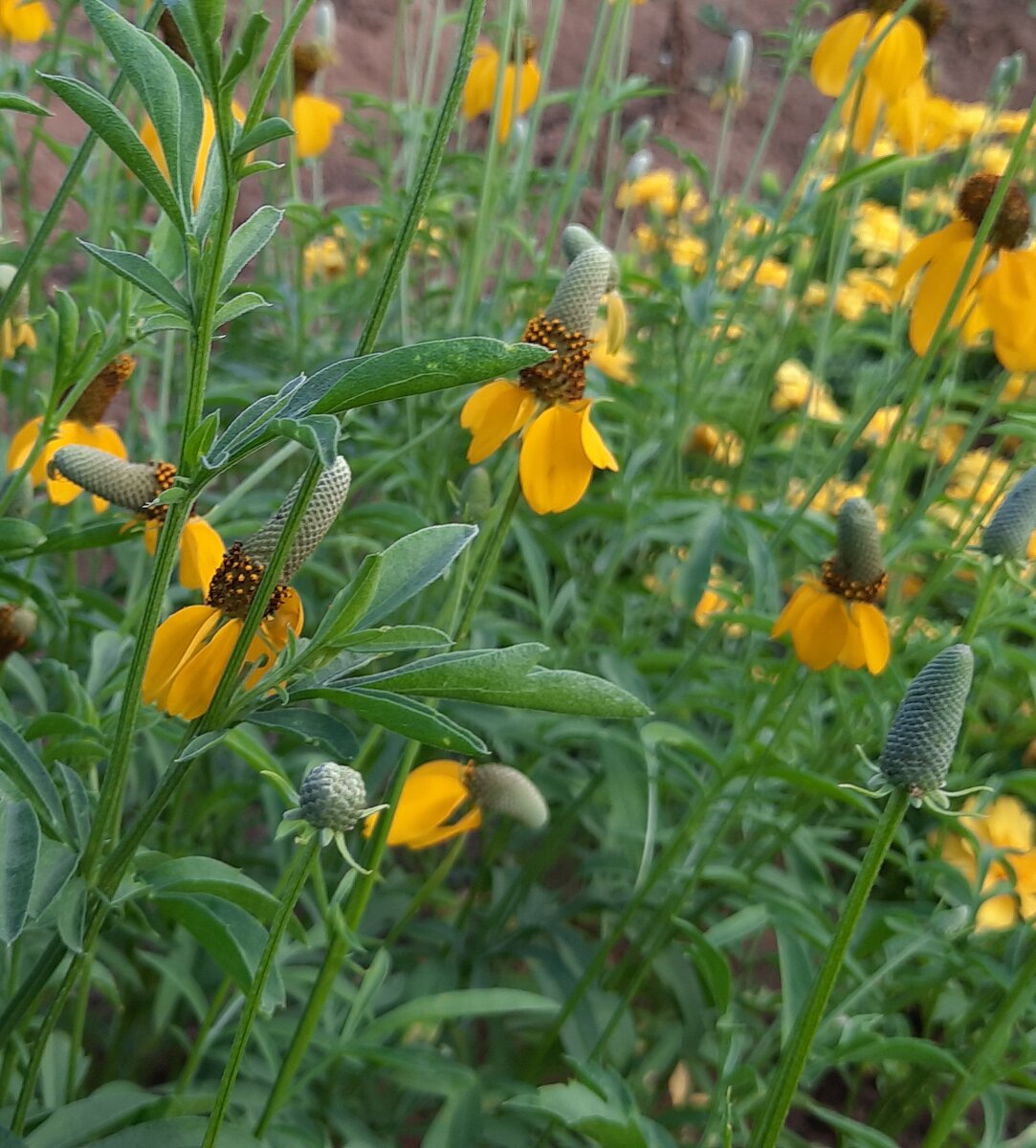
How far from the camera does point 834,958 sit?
2.20ft

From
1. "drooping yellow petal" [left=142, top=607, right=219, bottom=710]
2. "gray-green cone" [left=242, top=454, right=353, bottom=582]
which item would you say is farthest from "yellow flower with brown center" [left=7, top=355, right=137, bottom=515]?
"gray-green cone" [left=242, top=454, right=353, bottom=582]

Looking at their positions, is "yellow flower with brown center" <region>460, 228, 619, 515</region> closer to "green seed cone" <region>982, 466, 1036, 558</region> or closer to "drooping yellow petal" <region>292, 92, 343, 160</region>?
"green seed cone" <region>982, 466, 1036, 558</region>

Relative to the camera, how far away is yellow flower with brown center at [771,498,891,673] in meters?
1.05

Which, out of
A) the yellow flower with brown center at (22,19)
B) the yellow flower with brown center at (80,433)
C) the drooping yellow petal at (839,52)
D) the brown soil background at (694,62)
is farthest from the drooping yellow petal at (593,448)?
the brown soil background at (694,62)

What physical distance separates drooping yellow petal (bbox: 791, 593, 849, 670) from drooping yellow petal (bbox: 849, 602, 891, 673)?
0.01 meters

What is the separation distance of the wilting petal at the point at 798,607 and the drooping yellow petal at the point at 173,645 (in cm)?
56

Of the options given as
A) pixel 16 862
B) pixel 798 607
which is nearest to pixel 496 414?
pixel 798 607

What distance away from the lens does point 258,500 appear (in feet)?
4.55

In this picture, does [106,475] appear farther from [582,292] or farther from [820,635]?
[820,635]

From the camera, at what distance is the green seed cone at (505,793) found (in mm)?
980

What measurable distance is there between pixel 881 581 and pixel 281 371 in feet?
3.56

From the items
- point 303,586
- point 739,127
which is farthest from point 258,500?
point 739,127

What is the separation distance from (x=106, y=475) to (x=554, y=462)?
305 mm

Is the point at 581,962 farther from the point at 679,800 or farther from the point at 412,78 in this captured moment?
the point at 412,78
